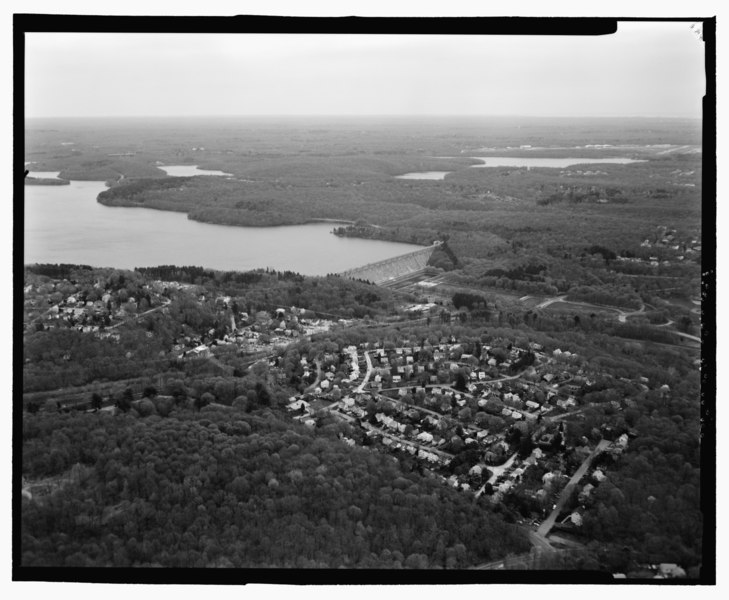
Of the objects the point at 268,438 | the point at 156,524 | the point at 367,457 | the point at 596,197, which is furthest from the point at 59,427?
the point at 596,197

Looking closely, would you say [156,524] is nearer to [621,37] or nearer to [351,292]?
[351,292]

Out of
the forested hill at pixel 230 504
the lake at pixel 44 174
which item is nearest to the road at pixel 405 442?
the forested hill at pixel 230 504

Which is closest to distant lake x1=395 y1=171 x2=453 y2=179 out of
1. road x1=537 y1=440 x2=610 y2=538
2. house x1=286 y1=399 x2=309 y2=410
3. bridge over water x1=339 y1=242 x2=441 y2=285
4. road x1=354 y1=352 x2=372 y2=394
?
bridge over water x1=339 y1=242 x2=441 y2=285

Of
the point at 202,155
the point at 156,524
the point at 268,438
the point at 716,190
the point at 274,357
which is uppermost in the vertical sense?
the point at 202,155

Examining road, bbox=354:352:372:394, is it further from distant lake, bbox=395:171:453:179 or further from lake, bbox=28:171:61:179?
distant lake, bbox=395:171:453:179

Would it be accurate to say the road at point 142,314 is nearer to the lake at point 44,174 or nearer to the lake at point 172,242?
the lake at point 172,242

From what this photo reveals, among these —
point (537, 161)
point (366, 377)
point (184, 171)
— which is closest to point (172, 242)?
point (184, 171)

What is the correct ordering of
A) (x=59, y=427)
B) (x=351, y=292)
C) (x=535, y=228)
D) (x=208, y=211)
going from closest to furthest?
(x=59, y=427) < (x=351, y=292) < (x=535, y=228) < (x=208, y=211)
